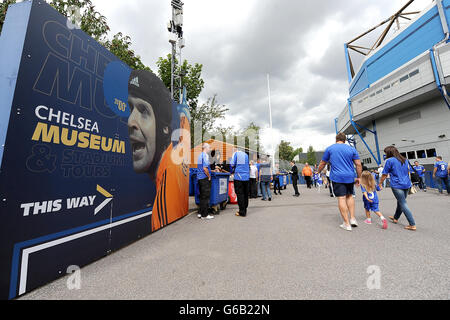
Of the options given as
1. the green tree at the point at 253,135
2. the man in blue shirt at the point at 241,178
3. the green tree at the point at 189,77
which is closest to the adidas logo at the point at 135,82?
the man in blue shirt at the point at 241,178

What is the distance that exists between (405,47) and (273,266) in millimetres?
27140

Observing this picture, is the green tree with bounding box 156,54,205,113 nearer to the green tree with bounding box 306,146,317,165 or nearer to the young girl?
the young girl

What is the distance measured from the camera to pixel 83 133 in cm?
220

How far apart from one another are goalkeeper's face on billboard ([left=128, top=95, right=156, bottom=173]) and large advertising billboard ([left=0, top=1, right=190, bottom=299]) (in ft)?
0.09

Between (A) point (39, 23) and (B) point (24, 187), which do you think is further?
(A) point (39, 23)

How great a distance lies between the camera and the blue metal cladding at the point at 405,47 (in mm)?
15539

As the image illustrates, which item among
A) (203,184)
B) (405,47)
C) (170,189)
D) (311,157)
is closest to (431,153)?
(405,47)

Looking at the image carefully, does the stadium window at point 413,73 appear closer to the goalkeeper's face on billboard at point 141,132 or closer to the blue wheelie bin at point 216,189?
the blue wheelie bin at point 216,189

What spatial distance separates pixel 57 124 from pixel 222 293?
2466mm

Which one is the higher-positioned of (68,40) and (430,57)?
(430,57)

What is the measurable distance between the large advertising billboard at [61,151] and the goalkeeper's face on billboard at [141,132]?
0.09 feet

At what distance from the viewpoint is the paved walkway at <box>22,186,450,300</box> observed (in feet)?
5.22
